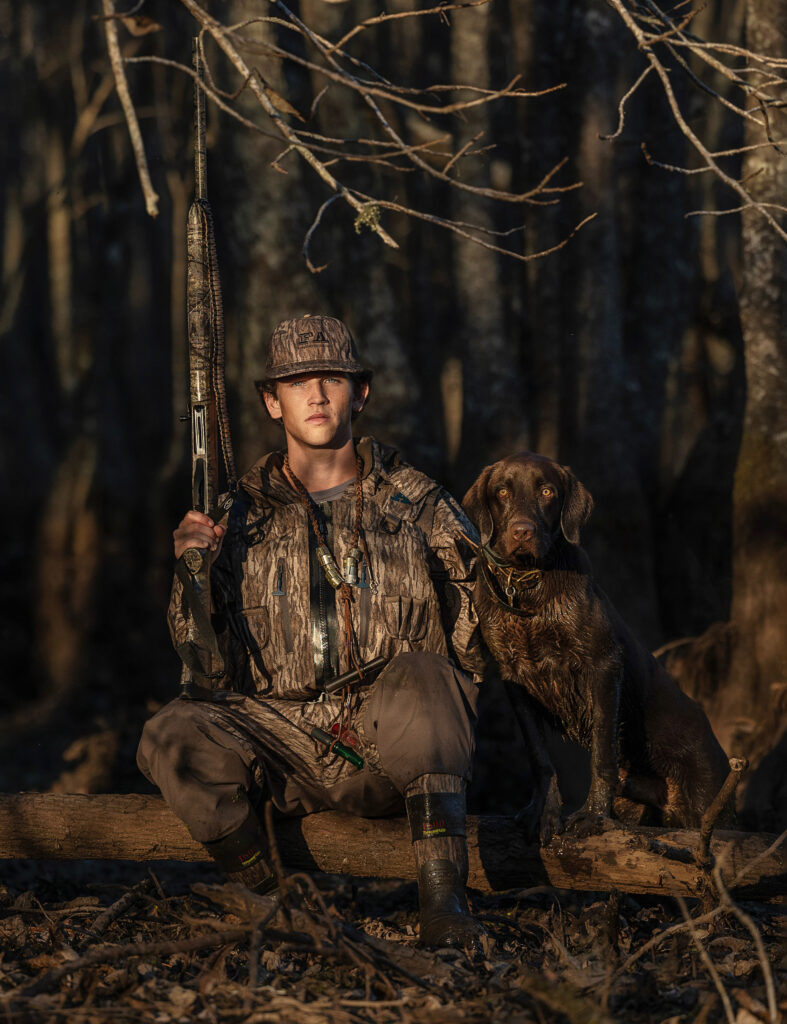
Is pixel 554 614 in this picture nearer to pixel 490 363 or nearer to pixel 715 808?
pixel 715 808

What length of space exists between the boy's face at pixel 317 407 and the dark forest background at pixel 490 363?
1168 millimetres

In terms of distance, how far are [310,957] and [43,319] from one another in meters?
14.0

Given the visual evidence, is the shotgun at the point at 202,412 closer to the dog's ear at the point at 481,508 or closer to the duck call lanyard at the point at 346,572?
the duck call lanyard at the point at 346,572

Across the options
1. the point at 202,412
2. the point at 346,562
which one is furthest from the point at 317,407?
the point at 346,562

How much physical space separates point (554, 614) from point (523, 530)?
0.42 metres

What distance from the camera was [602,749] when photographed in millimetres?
4883

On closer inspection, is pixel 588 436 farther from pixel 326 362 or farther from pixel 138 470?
pixel 138 470

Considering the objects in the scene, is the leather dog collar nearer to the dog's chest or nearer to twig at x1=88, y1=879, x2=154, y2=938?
the dog's chest

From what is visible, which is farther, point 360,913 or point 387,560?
point 360,913

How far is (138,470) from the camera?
44.3 feet

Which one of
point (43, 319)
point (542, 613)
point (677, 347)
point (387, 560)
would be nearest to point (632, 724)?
point (542, 613)

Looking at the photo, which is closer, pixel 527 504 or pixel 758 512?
pixel 527 504

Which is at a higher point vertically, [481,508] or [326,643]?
[481,508]

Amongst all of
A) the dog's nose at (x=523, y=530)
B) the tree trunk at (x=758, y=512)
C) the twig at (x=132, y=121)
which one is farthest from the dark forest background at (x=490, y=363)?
the twig at (x=132, y=121)
